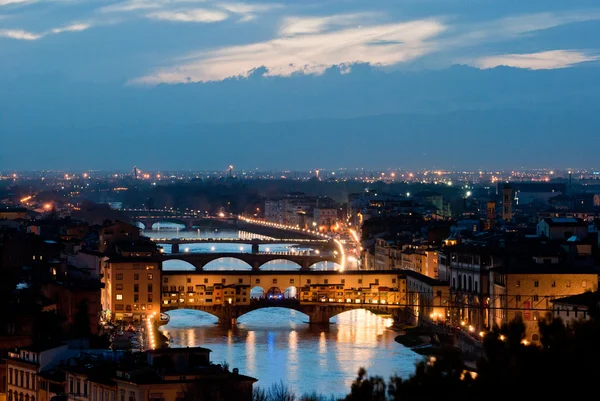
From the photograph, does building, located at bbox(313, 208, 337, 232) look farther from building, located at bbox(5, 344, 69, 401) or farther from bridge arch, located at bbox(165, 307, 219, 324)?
building, located at bbox(5, 344, 69, 401)

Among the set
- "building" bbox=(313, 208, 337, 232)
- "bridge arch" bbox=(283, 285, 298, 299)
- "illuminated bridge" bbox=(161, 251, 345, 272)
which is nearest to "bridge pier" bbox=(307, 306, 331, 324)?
"bridge arch" bbox=(283, 285, 298, 299)

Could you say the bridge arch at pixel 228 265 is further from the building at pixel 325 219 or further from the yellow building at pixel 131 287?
the building at pixel 325 219

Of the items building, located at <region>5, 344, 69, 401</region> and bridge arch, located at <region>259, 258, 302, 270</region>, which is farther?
bridge arch, located at <region>259, 258, 302, 270</region>

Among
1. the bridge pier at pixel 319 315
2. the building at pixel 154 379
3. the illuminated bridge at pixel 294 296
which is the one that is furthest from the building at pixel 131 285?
the building at pixel 154 379

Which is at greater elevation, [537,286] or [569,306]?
[537,286]

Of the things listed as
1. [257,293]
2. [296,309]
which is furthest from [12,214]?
[296,309]

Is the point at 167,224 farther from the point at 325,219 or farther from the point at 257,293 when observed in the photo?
the point at 257,293
